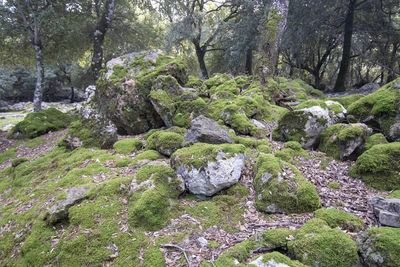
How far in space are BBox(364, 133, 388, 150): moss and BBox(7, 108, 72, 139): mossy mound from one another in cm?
1446

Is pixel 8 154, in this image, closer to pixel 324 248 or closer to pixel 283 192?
pixel 283 192

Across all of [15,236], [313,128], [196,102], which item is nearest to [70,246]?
[15,236]

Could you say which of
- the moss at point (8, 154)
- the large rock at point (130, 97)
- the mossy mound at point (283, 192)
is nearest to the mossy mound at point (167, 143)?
the mossy mound at point (283, 192)

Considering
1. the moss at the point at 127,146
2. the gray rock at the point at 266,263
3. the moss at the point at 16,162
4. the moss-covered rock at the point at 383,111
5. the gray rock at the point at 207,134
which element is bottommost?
the moss at the point at 16,162

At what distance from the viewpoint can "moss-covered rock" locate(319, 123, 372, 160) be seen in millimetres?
5508

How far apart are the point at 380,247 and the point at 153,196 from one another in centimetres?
357

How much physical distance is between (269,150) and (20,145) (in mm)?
12414

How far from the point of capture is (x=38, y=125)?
12.1 m

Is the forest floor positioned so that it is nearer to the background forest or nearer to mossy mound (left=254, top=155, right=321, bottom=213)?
mossy mound (left=254, top=155, right=321, bottom=213)

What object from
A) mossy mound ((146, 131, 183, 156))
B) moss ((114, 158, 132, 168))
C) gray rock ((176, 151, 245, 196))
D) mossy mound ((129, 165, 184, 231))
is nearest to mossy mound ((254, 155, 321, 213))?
gray rock ((176, 151, 245, 196))

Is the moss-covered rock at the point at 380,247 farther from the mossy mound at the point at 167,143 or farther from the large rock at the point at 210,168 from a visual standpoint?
A: the mossy mound at the point at 167,143

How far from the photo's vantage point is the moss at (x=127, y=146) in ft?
22.8

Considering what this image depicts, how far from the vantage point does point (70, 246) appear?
3.54 metres

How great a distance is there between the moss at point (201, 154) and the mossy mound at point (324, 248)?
7.19 ft
